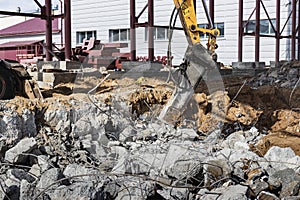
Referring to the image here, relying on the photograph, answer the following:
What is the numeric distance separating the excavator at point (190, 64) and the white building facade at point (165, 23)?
7.73 m

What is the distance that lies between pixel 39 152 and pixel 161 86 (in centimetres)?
433

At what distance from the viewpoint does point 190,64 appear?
24.8 feet

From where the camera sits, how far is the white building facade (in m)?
19.5

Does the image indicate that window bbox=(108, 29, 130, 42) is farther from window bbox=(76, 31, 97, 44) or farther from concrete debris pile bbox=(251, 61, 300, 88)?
concrete debris pile bbox=(251, 61, 300, 88)

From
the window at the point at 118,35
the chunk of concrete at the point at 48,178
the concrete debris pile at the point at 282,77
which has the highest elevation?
the window at the point at 118,35

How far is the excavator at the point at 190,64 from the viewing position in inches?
298

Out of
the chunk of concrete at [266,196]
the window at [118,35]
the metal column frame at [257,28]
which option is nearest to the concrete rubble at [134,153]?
the chunk of concrete at [266,196]

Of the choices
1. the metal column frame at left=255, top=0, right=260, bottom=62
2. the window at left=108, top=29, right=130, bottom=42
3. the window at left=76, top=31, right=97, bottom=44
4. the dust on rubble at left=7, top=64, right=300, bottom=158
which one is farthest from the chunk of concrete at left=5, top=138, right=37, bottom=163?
the window at left=76, top=31, right=97, bottom=44

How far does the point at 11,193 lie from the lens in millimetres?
4848

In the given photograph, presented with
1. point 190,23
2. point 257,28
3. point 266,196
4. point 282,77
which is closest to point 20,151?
point 266,196

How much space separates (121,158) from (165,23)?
16996 millimetres

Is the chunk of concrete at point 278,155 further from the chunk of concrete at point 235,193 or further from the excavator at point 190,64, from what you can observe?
the excavator at point 190,64

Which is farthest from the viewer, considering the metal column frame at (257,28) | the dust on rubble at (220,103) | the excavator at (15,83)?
the metal column frame at (257,28)

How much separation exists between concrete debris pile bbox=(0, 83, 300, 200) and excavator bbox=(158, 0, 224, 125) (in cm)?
33
